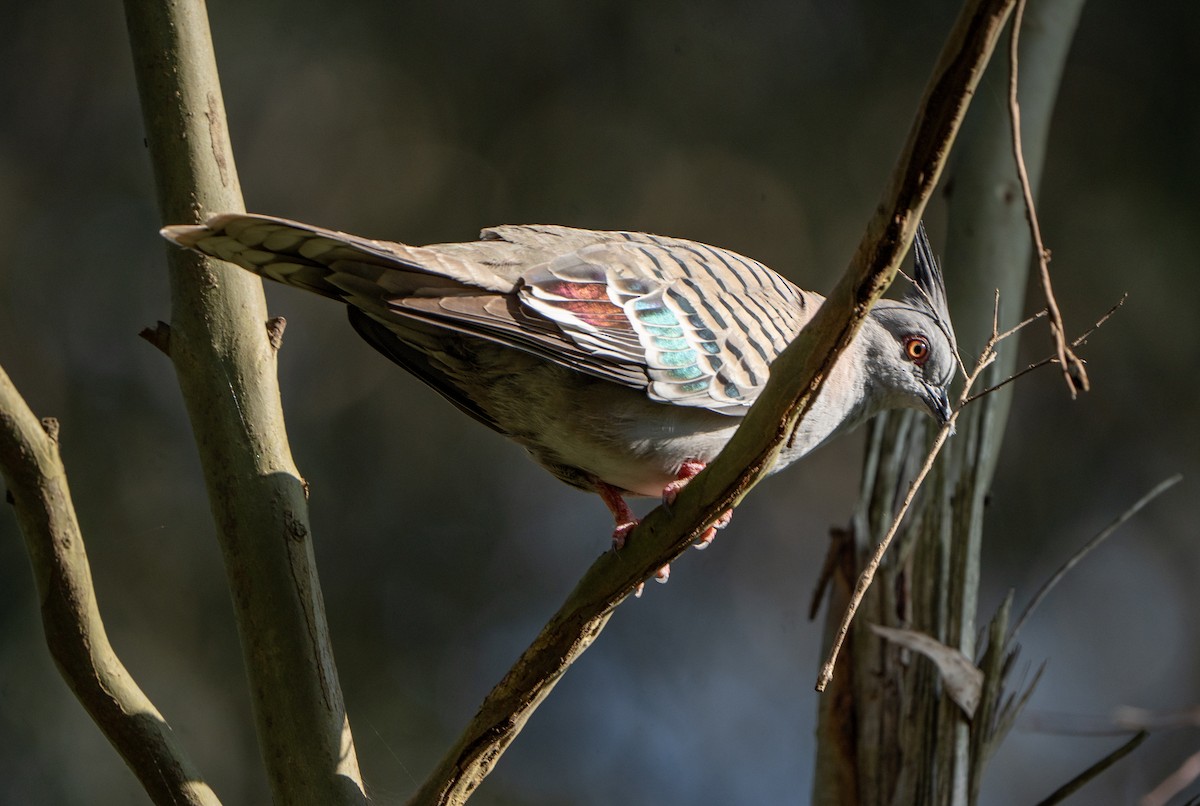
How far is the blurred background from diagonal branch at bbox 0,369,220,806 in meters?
3.49

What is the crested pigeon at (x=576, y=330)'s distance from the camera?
242 centimetres

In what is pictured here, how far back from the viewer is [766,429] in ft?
6.29

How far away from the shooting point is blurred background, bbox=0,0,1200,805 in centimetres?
582

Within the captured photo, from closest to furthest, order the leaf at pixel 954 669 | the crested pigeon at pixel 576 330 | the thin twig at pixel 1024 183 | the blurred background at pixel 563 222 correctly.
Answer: the thin twig at pixel 1024 183 → the crested pigeon at pixel 576 330 → the leaf at pixel 954 669 → the blurred background at pixel 563 222

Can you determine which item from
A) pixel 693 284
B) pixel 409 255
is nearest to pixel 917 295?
pixel 693 284

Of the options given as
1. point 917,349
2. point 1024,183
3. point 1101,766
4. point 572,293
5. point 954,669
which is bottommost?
point 1101,766

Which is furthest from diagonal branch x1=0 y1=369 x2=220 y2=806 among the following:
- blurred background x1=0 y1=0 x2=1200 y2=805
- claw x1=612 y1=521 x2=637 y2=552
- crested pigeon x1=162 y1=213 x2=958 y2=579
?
blurred background x1=0 y1=0 x2=1200 y2=805

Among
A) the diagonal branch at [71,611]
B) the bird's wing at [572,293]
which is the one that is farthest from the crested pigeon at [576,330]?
the diagonal branch at [71,611]

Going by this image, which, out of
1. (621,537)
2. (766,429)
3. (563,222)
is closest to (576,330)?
(621,537)

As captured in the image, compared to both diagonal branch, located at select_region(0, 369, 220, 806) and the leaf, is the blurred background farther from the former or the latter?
diagonal branch, located at select_region(0, 369, 220, 806)

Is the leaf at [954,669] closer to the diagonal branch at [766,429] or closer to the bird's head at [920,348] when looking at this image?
the bird's head at [920,348]

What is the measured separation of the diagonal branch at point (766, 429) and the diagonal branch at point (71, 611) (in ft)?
1.83

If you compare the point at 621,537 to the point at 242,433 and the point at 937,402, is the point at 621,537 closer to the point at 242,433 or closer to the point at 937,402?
the point at 242,433

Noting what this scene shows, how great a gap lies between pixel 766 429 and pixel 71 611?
151 cm
